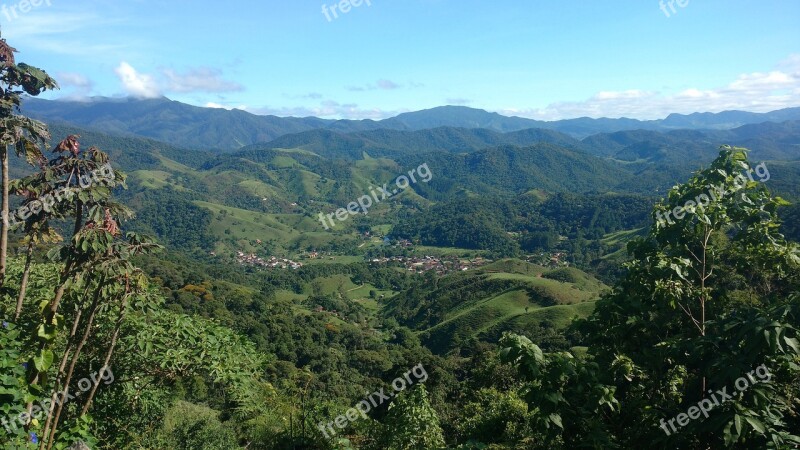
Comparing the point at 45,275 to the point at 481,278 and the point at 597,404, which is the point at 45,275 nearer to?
the point at 597,404

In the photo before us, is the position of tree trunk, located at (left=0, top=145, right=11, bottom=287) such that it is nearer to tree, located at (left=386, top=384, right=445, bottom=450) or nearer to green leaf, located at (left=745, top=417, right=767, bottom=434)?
tree, located at (left=386, top=384, right=445, bottom=450)

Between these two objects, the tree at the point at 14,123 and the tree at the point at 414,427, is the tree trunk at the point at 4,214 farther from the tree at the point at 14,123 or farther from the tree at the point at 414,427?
the tree at the point at 414,427

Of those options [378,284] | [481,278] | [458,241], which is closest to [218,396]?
[481,278]

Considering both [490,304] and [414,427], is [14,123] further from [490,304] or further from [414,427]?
[490,304]

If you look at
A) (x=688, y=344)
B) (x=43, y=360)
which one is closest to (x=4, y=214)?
(x=43, y=360)

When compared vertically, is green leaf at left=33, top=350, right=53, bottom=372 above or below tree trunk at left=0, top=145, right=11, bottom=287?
below

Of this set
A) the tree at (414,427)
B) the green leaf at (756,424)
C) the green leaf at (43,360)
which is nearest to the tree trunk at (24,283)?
the green leaf at (43,360)

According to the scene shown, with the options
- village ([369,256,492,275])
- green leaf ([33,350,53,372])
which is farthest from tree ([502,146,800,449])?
village ([369,256,492,275])

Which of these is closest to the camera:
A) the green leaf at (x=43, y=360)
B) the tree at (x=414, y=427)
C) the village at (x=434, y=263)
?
the green leaf at (x=43, y=360)
